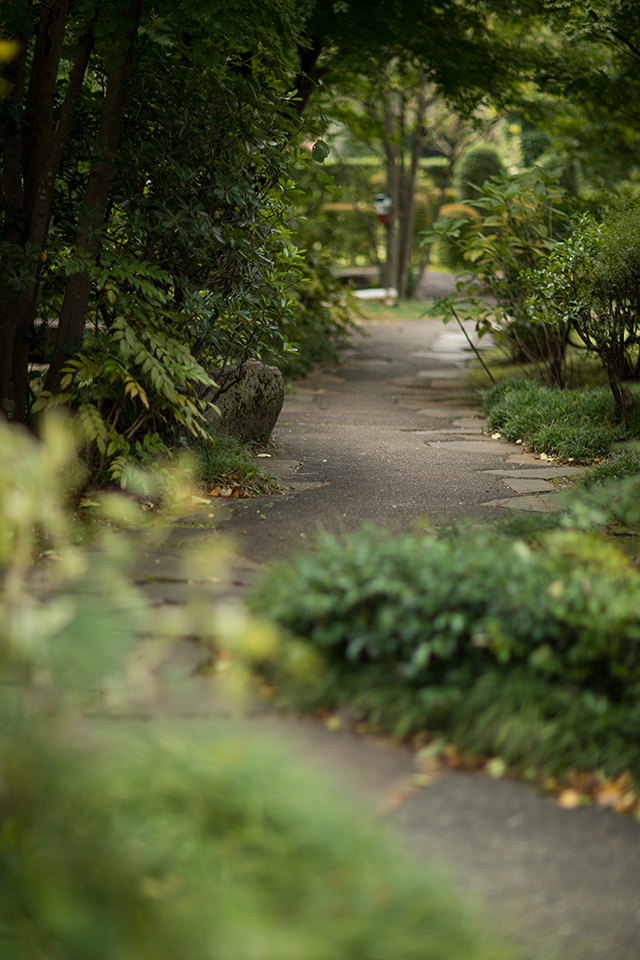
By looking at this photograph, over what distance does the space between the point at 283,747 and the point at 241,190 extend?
2994mm

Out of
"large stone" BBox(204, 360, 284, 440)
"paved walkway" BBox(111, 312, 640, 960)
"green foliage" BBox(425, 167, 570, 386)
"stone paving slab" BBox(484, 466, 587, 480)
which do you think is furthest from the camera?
"green foliage" BBox(425, 167, 570, 386)

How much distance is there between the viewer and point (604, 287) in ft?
18.4

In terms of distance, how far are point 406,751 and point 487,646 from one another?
0.37 metres

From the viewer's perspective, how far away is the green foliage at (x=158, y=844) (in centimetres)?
127

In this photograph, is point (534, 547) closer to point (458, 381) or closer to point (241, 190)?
point (241, 190)

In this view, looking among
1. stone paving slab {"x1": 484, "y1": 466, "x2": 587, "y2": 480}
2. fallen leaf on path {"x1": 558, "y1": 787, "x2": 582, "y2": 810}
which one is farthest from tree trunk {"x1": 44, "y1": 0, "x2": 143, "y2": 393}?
fallen leaf on path {"x1": 558, "y1": 787, "x2": 582, "y2": 810}

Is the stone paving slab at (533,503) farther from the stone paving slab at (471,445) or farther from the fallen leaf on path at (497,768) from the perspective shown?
the fallen leaf on path at (497,768)

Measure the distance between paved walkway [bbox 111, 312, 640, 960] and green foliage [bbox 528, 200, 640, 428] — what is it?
1018 millimetres

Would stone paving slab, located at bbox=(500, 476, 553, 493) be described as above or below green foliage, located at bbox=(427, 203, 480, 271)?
below

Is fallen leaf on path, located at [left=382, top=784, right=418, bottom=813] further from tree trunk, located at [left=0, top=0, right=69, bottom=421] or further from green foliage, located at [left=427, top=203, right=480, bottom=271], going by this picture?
green foliage, located at [left=427, top=203, right=480, bottom=271]

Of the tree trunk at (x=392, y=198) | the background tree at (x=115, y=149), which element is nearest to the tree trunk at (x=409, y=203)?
the tree trunk at (x=392, y=198)

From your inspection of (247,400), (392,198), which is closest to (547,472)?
(247,400)

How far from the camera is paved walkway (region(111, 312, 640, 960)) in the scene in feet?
5.61

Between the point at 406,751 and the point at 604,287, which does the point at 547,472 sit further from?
the point at 406,751
